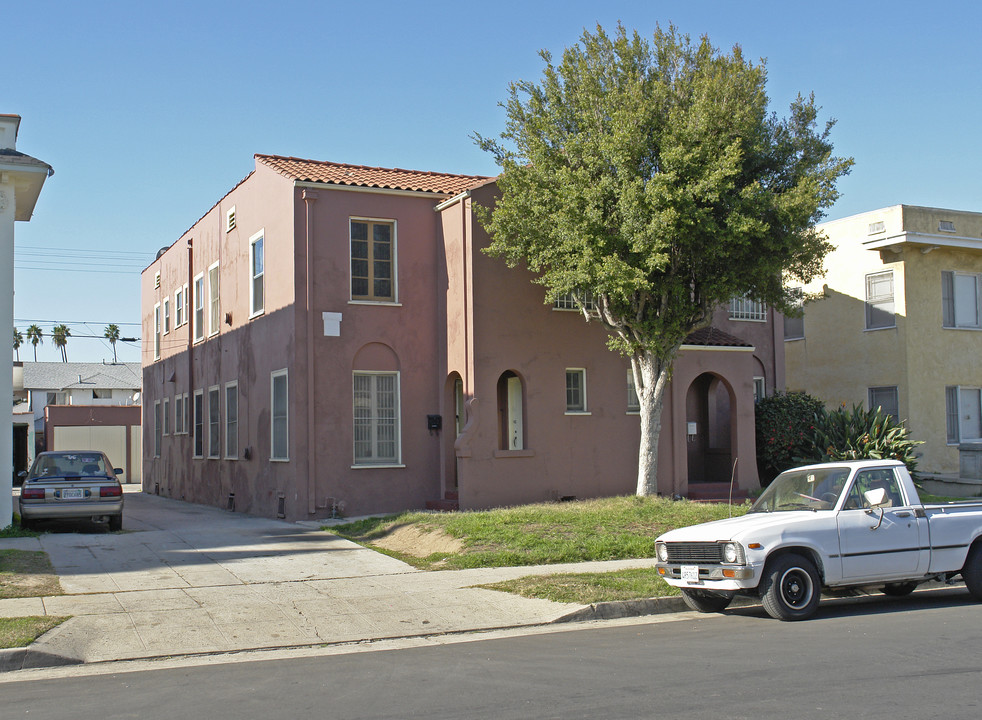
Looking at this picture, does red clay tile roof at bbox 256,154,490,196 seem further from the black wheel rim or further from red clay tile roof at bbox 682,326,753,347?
the black wheel rim

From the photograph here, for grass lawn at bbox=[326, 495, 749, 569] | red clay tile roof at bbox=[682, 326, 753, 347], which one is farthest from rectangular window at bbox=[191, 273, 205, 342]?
red clay tile roof at bbox=[682, 326, 753, 347]

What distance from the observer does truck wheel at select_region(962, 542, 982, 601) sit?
34.8ft

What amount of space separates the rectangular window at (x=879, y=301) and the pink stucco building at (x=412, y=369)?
6.08 m

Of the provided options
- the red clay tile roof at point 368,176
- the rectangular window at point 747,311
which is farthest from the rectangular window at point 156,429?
the rectangular window at point 747,311

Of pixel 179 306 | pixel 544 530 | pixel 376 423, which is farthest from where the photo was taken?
pixel 179 306

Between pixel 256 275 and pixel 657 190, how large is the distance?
10.3 metres

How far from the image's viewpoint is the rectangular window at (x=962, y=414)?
2622 centimetres

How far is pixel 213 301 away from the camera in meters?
25.7

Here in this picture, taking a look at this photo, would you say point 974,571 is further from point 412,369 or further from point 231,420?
point 231,420

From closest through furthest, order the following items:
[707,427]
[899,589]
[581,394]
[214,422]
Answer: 1. [899,589]
2. [581,394]
3. [707,427]
4. [214,422]

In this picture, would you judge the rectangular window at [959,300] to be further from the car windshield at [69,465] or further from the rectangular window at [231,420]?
the car windshield at [69,465]

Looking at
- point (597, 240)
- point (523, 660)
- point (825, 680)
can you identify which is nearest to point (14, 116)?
point (597, 240)

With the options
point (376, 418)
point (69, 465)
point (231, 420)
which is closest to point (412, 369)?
point (376, 418)

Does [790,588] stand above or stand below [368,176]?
below
